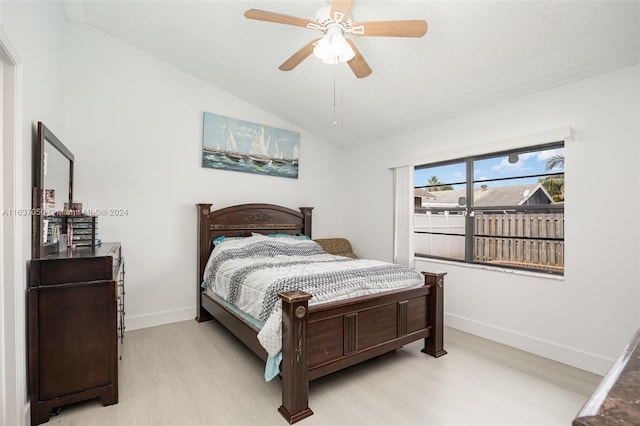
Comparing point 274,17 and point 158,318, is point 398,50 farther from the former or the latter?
point 158,318

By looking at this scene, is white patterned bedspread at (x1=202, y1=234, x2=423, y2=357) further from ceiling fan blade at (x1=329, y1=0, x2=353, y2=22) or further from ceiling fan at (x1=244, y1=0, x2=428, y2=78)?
ceiling fan blade at (x1=329, y1=0, x2=353, y2=22)

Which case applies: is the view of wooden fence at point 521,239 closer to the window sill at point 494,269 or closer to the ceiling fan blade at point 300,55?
the window sill at point 494,269

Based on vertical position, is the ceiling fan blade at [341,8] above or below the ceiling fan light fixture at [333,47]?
above

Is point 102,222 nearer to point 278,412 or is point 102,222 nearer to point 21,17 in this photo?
point 21,17

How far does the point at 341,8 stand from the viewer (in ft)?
6.13

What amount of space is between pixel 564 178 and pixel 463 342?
1.82 metres

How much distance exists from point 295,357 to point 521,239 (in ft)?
8.60

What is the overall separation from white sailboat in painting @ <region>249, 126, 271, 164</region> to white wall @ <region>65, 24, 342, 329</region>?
321 mm

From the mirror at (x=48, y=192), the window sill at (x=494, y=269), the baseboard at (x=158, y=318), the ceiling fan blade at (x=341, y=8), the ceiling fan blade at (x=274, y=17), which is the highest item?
the ceiling fan blade at (x=341, y=8)

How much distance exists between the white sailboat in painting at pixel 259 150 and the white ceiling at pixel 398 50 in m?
0.45

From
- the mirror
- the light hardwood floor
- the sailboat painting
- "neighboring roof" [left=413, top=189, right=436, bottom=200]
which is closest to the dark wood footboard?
the light hardwood floor

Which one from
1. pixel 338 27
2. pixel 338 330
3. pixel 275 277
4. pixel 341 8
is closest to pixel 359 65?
pixel 338 27

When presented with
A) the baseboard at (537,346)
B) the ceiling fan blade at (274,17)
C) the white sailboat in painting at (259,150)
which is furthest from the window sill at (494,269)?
the ceiling fan blade at (274,17)

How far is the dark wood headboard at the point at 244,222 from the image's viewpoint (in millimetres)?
3709
